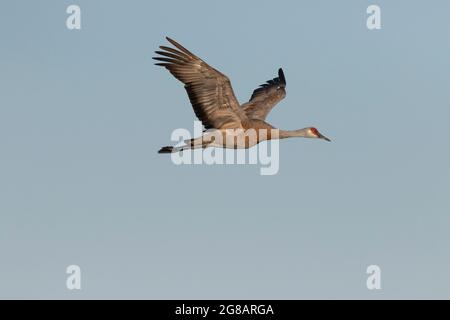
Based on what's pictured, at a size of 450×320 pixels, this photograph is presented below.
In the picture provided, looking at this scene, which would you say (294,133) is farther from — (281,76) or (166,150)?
(281,76)

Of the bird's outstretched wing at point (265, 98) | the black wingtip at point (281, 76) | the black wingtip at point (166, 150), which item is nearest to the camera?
the black wingtip at point (166, 150)

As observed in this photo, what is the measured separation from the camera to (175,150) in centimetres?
2814

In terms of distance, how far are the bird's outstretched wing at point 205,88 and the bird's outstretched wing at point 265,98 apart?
332 centimetres

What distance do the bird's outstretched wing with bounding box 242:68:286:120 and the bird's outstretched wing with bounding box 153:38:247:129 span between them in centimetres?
332

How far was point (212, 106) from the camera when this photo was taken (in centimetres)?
2734

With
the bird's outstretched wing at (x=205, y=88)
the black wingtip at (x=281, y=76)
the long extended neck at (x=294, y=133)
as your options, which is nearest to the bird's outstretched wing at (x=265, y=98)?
the black wingtip at (x=281, y=76)

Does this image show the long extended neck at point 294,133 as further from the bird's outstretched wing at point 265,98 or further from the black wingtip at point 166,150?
the black wingtip at point 166,150

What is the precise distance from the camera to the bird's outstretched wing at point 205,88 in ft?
86.7

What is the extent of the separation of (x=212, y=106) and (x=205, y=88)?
73 centimetres

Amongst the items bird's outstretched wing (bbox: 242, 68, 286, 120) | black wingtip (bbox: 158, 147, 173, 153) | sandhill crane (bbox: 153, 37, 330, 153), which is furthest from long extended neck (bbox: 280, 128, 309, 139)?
black wingtip (bbox: 158, 147, 173, 153)
